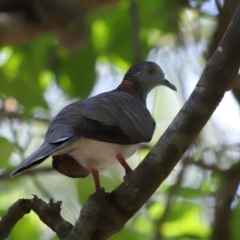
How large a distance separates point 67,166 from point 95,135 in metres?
0.35

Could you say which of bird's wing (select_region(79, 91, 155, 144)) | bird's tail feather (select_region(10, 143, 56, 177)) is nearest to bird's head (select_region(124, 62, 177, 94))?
bird's wing (select_region(79, 91, 155, 144))

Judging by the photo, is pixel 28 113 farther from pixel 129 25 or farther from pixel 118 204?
pixel 118 204

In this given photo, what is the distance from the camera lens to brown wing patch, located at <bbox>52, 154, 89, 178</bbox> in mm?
2955

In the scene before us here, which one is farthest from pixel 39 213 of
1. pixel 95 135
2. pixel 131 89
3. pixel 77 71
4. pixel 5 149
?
pixel 77 71

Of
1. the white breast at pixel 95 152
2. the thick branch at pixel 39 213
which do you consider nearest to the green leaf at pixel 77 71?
the white breast at pixel 95 152

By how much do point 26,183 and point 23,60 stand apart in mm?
1101

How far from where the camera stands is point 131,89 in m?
4.14

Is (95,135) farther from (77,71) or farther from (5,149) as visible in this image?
(77,71)

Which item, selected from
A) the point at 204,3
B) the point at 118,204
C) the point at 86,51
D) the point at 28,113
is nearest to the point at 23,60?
the point at 86,51

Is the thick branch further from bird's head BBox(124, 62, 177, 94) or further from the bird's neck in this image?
bird's head BBox(124, 62, 177, 94)

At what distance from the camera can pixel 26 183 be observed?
481 cm

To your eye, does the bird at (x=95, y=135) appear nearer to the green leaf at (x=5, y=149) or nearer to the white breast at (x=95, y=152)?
the white breast at (x=95, y=152)

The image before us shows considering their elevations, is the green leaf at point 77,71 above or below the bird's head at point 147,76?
above

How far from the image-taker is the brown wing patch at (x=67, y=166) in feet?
9.70
